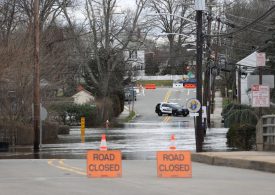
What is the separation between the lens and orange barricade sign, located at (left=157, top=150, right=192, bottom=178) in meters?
13.9

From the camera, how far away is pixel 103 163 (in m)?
14.0

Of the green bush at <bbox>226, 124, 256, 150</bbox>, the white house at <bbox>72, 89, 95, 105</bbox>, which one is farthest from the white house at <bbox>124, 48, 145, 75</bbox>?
the green bush at <bbox>226, 124, 256, 150</bbox>

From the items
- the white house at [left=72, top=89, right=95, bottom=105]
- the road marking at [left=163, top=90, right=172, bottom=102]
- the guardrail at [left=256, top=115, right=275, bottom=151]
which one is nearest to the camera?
the guardrail at [left=256, top=115, right=275, bottom=151]

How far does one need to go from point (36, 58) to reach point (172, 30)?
58.8 meters

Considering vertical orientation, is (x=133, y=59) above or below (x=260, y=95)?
above

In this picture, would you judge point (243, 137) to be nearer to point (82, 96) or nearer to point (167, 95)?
point (82, 96)

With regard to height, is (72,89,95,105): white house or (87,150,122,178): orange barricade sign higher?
(72,89,95,105): white house

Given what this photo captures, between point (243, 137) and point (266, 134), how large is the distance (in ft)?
25.7

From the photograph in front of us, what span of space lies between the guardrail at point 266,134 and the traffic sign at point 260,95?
3.28ft

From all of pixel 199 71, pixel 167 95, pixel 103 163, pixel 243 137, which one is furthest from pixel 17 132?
pixel 167 95

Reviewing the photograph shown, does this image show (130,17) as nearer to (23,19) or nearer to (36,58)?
(23,19)

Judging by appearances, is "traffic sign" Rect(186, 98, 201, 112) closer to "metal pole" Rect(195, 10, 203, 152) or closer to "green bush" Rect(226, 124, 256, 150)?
"metal pole" Rect(195, 10, 203, 152)

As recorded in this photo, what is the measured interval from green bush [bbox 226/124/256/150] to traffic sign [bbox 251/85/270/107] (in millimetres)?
8070

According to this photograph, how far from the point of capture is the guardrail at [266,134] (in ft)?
75.7
